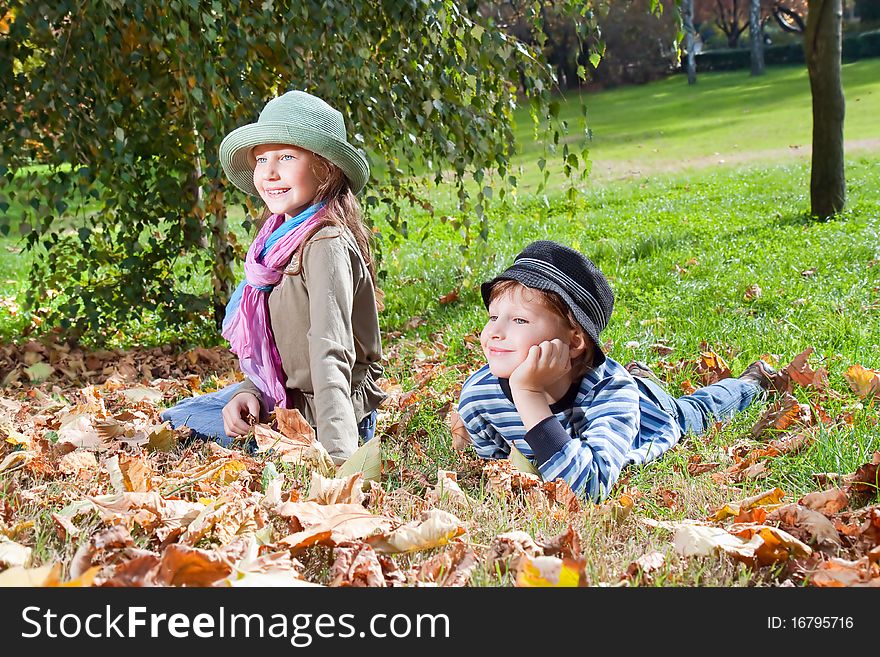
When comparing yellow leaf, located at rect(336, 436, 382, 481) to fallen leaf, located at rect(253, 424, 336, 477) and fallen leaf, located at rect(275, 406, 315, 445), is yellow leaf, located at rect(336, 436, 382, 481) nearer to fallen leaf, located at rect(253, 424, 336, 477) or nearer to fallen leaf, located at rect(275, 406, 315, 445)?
fallen leaf, located at rect(253, 424, 336, 477)

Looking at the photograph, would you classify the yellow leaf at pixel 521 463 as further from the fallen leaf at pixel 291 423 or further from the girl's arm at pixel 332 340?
the fallen leaf at pixel 291 423

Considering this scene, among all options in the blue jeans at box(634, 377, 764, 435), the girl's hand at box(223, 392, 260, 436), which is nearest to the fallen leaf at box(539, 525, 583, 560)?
the blue jeans at box(634, 377, 764, 435)

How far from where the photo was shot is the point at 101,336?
5.20 meters

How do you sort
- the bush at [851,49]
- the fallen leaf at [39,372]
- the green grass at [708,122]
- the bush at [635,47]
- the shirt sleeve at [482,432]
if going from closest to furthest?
the shirt sleeve at [482,432] < the fallen leaf at [39,372] < the green grass at [708,122] < the bush at [851,49] < the bush at [635,47]

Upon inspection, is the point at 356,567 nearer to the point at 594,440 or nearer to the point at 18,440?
the point at 594,440

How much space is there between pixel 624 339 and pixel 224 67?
2080 millimetres

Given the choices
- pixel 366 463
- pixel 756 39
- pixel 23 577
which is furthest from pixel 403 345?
pixel 756 39

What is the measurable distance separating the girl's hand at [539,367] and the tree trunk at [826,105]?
5.88 meters

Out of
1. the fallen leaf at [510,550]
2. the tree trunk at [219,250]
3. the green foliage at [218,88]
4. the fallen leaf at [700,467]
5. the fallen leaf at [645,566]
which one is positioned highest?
the green foliage at [218,88]

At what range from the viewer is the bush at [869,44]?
33.3 meters

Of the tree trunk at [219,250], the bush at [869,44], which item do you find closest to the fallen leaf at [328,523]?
the tree trunk at [219,250]

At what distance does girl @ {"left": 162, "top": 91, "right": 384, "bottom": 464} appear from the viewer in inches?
112

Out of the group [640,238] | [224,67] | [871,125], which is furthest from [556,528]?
[871,125]
